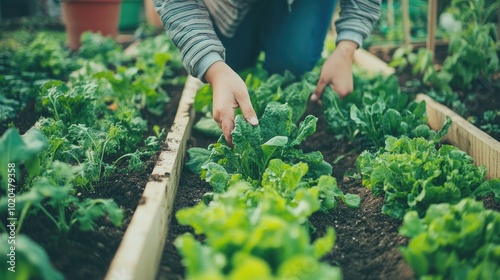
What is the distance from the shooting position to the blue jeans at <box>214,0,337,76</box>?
11.5 ft

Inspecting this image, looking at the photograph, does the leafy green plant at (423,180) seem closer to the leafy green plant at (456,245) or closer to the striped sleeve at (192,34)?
the leafy green plant at (456,245)

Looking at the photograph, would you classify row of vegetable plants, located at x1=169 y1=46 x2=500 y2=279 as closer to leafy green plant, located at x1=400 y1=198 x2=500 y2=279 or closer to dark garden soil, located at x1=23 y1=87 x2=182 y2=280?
leafy green plant, located at x1=400 y1=198 x2=500 y2=279

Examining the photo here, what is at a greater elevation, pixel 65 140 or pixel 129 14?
pixel 65 140

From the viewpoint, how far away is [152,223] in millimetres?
1777

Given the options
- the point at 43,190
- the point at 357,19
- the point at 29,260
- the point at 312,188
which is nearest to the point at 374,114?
the point at 357,19

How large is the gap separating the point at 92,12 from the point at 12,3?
422 centimetres

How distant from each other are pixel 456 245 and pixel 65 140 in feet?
5.50

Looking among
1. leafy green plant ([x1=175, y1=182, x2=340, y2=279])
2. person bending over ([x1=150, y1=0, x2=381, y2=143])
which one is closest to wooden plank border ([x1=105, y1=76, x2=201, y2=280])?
leafy green plant ([x1=175, y1=182, x2=340, y2=279])

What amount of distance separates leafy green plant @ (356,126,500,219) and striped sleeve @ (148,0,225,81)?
0.96m

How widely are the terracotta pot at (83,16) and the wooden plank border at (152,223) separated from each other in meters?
3.80

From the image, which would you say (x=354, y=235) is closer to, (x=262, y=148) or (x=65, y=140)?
(x=262, y=148)

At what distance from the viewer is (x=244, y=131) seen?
2326 millimetres

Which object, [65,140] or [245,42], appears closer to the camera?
[65,140]

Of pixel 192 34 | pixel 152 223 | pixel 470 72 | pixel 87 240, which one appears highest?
pixel 192 34
